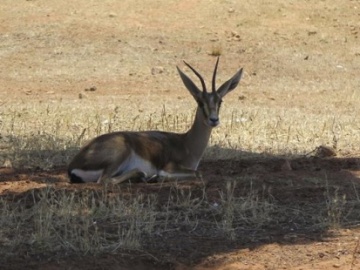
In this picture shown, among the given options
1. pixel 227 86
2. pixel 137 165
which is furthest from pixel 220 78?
pixel 137 165

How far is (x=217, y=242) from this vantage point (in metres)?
7.00

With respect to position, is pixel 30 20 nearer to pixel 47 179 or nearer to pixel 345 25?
pixel 345 25

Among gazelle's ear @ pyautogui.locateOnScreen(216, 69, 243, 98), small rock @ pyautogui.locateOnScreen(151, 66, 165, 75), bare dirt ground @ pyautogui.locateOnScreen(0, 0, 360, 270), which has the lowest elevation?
small rock @ pyautogui.locateOnScreen(151, 66, 165, 75)

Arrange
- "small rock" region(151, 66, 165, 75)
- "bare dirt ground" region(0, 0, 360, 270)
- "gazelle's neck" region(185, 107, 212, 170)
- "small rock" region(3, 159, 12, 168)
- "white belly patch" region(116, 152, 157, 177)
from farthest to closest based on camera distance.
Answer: "small rock" region(151, 66, 165, 75)
"gazelle's neck" region(185, 107, 212, 170)
"small rock" region(3, 159, 12, 168)
"white belly patch" region(116, 152, 157, 177)
"bare dirt ground" region(0, 0, 360, 270)

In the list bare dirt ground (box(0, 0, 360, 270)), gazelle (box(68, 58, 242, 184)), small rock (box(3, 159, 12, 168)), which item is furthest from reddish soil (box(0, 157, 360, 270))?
small rock (box(3, 159, 12, 168))

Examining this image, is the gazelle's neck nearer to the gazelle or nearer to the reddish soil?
the gazelle

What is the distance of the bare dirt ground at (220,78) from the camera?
6.81 metres

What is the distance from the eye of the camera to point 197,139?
1056 cm

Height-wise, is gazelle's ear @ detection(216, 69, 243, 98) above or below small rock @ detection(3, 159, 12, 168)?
above

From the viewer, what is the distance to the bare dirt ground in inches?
268

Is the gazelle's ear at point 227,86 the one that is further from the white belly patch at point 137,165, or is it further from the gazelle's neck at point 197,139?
the white belly patch at point 137,165

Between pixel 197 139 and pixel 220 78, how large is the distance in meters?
8.50

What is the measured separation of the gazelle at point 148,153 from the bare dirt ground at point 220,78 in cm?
24

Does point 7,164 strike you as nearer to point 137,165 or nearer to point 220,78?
point 137,165
